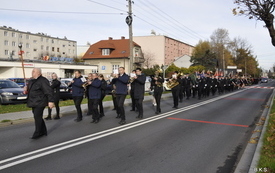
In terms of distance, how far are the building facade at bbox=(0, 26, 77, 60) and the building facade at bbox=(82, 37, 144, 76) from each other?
1083 centimetres

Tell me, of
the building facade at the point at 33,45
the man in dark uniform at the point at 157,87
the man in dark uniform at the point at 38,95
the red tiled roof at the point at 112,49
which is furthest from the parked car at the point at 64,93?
the building facade at the point at 33,45

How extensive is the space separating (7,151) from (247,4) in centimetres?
1068

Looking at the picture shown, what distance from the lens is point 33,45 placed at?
75375 mm

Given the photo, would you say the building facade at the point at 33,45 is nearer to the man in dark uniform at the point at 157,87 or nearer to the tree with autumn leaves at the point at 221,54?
the tree with autumn leaves at the point at 221,54

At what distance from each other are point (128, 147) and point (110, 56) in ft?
172

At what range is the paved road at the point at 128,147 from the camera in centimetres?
511

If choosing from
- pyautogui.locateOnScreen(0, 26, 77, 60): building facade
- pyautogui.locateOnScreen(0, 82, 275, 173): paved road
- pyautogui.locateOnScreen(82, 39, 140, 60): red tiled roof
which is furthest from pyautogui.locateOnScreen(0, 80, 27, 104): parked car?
pyautogui.locateOnScreen(0, 26, 77, 60): building facade

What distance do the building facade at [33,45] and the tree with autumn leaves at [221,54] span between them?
35.8 meters

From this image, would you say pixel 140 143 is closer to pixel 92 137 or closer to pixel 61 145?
pixel 92 137

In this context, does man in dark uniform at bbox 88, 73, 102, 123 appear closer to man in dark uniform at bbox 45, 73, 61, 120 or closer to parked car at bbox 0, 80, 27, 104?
man in dark uniform at bbox 45, 73, 61, 120

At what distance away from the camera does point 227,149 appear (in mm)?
6426

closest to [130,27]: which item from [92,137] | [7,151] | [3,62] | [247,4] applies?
[247,4]

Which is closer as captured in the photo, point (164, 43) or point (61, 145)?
point (61, 145)

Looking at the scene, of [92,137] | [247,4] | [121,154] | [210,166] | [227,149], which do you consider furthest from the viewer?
[247,4]
